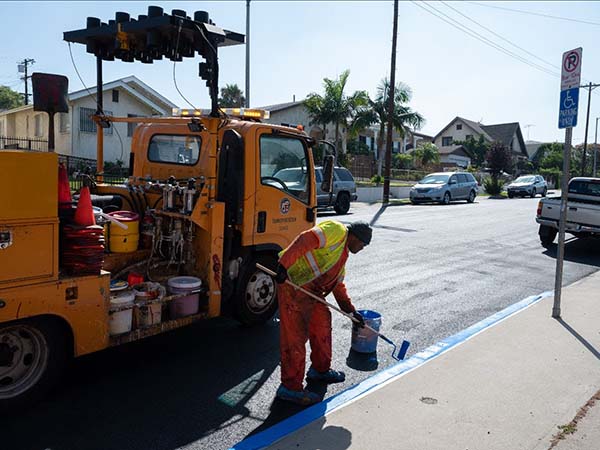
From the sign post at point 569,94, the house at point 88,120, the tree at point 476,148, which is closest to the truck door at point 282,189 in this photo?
the sign post at point 569,94

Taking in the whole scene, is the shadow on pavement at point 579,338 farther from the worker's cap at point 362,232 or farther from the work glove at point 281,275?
the work glove at point 281,275

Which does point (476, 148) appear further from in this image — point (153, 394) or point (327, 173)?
point (153, 394)

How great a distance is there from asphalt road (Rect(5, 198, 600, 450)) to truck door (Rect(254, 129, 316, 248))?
112 cm

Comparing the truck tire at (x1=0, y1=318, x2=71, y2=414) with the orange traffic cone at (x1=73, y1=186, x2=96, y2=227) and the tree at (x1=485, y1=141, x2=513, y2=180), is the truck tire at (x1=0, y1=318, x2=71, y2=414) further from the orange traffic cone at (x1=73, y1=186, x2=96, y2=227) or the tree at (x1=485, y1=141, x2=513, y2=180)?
the tree at (x1=485, y1=141, x2=513, y2=180)

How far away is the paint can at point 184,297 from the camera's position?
505 cm

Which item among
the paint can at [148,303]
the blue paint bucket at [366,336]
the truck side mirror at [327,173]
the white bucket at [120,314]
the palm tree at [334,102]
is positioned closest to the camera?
the white bucket at [120,314]

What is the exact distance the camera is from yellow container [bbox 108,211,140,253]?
497 cm

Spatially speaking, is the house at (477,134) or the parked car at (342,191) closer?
the parked car at (342,191)

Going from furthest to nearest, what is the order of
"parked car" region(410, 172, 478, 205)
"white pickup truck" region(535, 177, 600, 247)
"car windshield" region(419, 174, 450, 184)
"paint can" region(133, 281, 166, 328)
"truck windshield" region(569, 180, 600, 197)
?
"car windshield" region(419, 174, 450, 184)
"parked car" region(410, 172, 478, 205)
"truck windshield" region(569, 180, 600, 197)
"white pickup truck" region(535, 177, 600, 247)
"paint can" region(133, 281, 166, 328)

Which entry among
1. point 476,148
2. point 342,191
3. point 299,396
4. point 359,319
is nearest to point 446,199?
point 342,191

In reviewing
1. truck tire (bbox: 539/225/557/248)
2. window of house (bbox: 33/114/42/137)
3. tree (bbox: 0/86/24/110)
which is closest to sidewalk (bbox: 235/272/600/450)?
truck tire (bbox: 539/225/557/248)

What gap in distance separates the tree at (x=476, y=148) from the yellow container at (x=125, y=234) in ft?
205

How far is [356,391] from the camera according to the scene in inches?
178

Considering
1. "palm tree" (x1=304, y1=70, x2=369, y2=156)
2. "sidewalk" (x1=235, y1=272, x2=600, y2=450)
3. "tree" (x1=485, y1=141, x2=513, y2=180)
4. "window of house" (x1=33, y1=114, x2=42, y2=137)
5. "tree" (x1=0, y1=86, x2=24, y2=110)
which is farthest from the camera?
"tree" (x1=0, y1=86, x2=24, y2=110)
